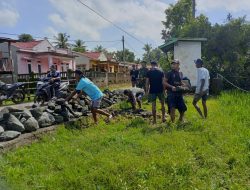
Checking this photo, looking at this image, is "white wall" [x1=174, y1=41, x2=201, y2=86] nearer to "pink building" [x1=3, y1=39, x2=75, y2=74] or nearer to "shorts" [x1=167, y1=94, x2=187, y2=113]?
"shorts" [x1=167, y1=94, x2=187, y2=113]

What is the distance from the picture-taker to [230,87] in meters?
18.9

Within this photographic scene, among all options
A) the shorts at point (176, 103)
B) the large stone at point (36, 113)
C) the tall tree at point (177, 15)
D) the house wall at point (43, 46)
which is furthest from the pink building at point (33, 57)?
the shorts at point (176, 103)

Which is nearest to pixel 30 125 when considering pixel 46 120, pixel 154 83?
pixel 46 120

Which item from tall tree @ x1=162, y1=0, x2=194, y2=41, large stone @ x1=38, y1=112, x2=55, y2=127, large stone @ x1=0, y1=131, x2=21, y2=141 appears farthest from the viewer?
tall tree @ x1=162, y1=0, x2=194, y2=41

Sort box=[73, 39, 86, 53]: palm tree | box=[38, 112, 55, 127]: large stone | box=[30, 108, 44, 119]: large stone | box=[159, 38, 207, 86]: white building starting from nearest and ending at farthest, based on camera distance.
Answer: box=[38, 112, 55, 127]: large stone < box=[30, 108, 44, 119]: large stone < box=[159, 38, 207, 86]: white building < box=[73, 39, 86, 53]: palm tree

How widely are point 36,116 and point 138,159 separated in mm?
3746

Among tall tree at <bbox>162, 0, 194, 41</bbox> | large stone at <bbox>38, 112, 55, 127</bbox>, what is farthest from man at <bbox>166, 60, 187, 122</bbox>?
tall tree at <bbox>162, 0, 194, 41</bbox>

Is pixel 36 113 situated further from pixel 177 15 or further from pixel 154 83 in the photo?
pixel 177 15

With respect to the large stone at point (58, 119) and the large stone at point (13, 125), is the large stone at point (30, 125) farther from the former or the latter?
the large stone at point (58, 119)

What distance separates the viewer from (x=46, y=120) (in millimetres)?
8414

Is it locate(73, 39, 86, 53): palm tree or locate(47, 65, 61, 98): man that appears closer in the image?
locate(47, 65, 61, 98): man

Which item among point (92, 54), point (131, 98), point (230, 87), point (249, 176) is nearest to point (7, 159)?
point (249, 176)

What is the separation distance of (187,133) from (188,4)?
38190 millimetres

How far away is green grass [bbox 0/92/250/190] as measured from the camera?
4879 mm
